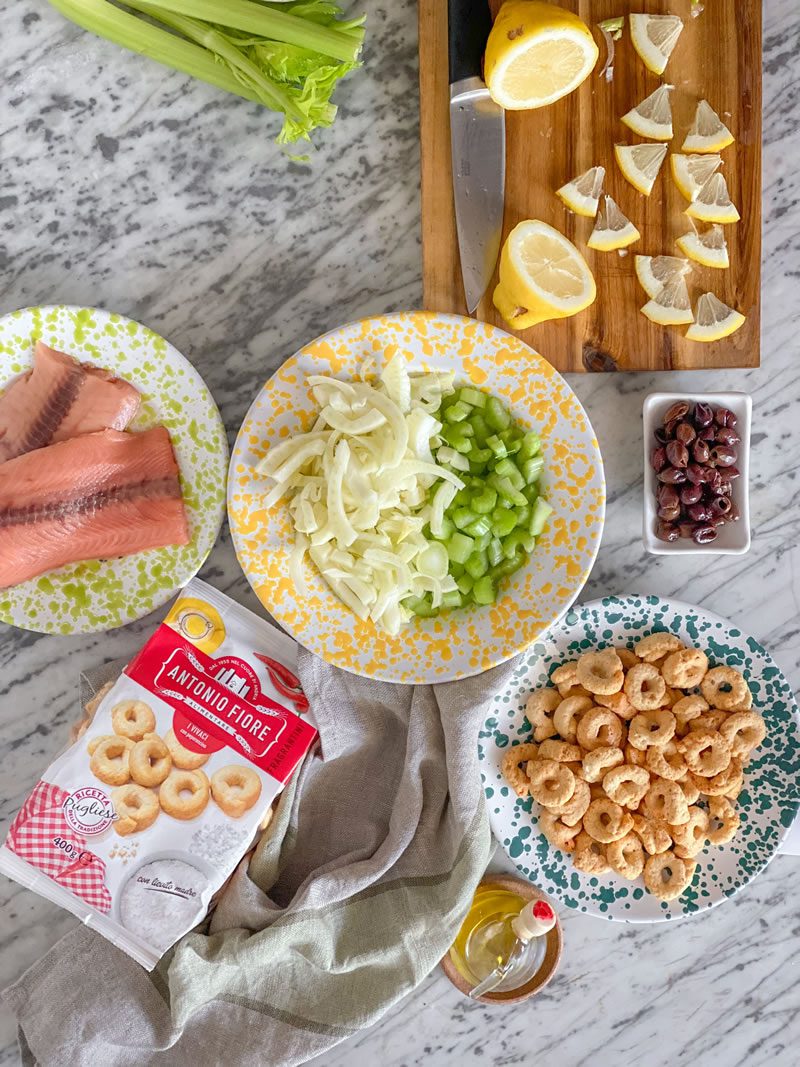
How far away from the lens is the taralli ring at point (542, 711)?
1.86 meters

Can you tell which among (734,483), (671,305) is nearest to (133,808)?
(734,483)

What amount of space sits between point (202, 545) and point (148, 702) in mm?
328

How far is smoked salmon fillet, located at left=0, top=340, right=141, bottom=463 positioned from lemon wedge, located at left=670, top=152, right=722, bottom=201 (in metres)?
1.17

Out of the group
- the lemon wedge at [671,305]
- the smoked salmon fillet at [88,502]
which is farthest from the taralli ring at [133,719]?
the lemon wedge at [671,305]

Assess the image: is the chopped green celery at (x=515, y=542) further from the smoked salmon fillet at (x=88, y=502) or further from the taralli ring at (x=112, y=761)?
the taralli ring at (x=112, y=761)

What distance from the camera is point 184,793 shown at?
180 centimetres

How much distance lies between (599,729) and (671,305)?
859 millimetres

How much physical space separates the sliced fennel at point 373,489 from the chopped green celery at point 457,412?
3 centimetres

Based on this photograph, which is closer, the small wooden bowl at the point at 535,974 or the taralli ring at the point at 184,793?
the taralli ring at the point at 184,793

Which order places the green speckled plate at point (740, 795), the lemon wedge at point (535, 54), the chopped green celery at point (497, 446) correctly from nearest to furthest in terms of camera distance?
1. the lemon wedge at point (535, 54)
2. the chopped green celery at point (497, 446)
3. the green speckled plate at point (740, 795)

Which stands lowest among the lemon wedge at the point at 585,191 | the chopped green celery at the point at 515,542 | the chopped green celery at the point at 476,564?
the chopped green celery at the point at 476,564

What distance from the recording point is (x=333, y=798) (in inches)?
75.9

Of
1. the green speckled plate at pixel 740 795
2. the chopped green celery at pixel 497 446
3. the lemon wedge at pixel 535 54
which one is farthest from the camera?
the green speckled plate at pixel 740 795

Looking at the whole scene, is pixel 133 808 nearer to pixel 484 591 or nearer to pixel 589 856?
pixel 484 591
